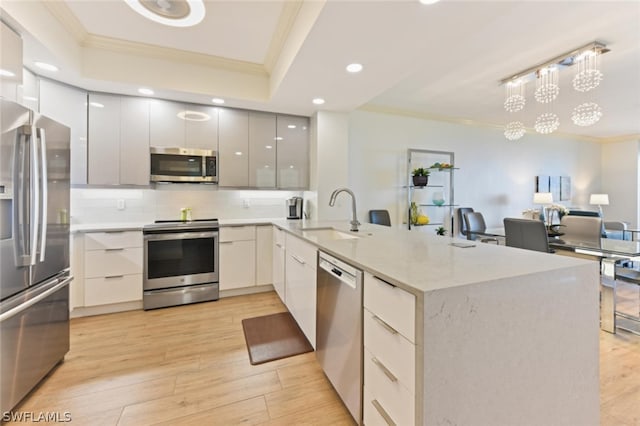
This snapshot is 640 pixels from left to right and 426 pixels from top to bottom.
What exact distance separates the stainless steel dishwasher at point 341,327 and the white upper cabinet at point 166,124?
2.42 meters

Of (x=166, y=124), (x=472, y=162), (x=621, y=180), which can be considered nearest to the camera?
(x=166, y=124)

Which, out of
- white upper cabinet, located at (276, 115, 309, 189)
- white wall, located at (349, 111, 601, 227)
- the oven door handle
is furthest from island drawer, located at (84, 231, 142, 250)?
white wall, located at (349, 111, 601, 227)

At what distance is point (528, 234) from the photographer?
2.65m

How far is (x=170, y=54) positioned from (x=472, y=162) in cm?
513

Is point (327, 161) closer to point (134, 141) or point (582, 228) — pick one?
point (134, 141)

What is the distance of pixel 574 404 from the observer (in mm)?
1129

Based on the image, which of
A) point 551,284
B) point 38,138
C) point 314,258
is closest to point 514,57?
point 551,284

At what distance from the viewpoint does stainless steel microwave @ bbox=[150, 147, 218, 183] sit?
2.96m

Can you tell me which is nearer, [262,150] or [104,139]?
[104,139]

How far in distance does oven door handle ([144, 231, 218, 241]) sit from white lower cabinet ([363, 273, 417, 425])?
2.29 metres

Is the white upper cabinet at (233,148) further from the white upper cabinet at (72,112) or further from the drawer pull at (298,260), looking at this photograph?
the drawer pull at (298,260)

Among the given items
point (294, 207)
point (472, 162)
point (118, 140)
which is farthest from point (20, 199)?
point (472, 162)

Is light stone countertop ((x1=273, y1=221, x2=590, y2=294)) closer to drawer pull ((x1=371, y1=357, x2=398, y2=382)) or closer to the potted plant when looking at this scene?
drawer pull ((x1=371, y1=357, x2=398, y2=382))

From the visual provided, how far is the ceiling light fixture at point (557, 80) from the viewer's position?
2.57m
